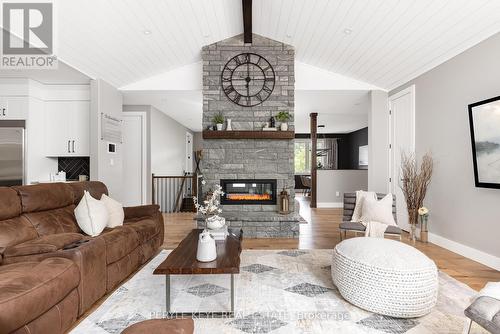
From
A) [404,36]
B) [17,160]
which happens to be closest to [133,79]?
[17,160]

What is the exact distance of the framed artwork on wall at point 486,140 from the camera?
10.3 ft

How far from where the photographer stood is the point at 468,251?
12.1ft

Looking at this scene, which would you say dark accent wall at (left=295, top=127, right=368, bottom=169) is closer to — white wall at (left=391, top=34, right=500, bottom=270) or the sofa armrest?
white wall at (left=391, top=34, right=500, bottom=270)

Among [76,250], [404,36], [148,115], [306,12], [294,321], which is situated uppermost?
[306,12]

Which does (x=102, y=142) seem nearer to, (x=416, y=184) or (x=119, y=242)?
(x=119, y=242)

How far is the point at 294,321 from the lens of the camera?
219cm

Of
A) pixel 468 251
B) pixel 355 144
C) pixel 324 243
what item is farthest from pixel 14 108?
pixel 355 144

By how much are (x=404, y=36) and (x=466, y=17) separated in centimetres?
78

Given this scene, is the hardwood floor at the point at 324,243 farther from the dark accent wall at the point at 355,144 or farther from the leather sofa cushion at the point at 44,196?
the dark accent wall at the point at 355,144

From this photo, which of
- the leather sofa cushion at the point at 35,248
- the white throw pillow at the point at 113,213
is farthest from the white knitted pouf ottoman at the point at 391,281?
the white throw pillow at the point at 113,213

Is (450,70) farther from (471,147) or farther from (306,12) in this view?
(306,12)

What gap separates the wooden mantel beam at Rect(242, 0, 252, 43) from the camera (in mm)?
4086

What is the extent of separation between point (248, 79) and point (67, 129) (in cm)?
329

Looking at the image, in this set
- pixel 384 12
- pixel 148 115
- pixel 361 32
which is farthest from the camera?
pixel 148 115
